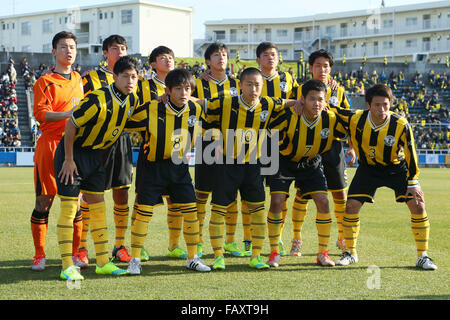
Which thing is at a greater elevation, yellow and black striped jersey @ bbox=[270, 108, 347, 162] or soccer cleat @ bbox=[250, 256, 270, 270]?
yellow and black striped jersey @ bbox=[270, 108, 347, 162]

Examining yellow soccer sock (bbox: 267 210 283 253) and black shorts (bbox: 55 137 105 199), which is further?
yellow soccer sock (bbox: 267 210 283 253)

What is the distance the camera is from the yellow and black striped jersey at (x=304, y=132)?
20.3 feet

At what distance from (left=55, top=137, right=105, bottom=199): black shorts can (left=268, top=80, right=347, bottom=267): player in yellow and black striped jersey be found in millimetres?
1908

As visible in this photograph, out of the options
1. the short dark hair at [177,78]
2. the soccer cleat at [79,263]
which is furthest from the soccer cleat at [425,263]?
the soccer cleat at [79,263]

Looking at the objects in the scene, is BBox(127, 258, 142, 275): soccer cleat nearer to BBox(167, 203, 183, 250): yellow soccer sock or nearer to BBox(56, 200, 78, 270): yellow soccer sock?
BBox(56, 200, 78, 270): yellow soccer sock

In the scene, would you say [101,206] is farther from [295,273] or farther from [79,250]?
[295,273]

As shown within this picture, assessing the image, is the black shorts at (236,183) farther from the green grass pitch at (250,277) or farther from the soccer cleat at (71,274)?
the soccer cleat at (71,274)

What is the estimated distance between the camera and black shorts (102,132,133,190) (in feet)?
20.5

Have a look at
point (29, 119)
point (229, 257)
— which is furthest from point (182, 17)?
point (229, 257)

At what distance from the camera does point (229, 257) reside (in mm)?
6637

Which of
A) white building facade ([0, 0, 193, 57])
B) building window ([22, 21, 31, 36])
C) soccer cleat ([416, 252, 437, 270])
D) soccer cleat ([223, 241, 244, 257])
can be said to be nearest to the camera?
soccer cleat ([416, 252, 437, 270])

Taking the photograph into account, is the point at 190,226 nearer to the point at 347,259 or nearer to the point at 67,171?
the point at 67,171

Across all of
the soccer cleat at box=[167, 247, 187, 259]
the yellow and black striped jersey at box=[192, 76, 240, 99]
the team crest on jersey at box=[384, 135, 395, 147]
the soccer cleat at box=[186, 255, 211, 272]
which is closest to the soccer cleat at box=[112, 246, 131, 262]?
the soccer cleat at box=[167, 247, 187, 259]

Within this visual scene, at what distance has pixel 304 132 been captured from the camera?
6.19m
